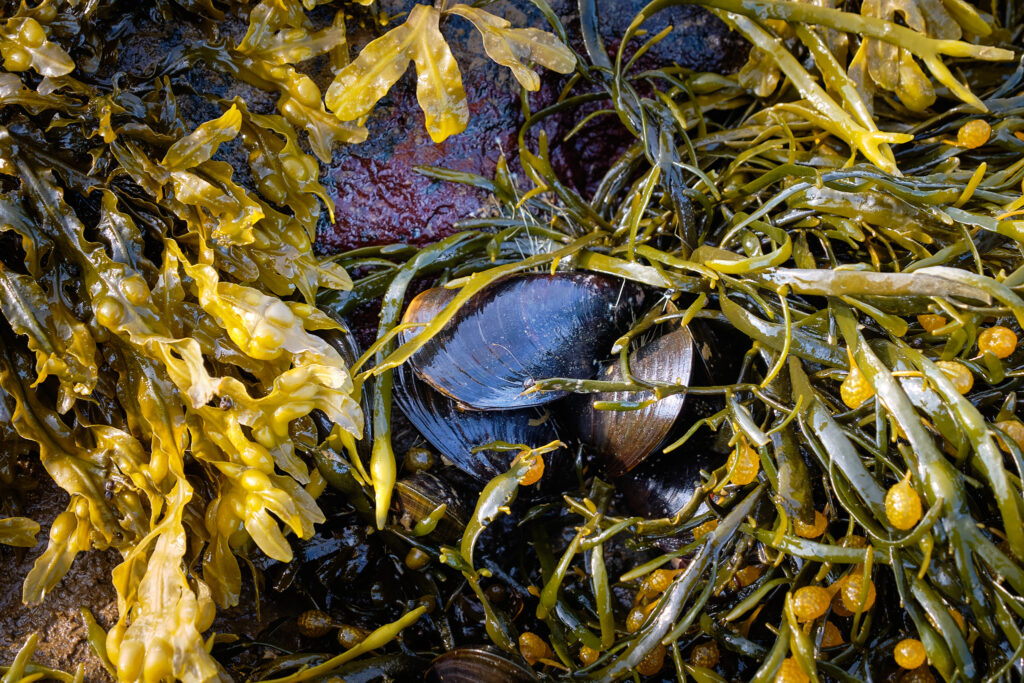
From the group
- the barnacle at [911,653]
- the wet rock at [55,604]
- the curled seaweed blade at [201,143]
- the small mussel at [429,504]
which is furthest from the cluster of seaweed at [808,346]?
the wet rock at [55,604]

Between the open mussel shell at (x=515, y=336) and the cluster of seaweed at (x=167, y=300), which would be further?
the open mussel shell at (x=515, y=336)

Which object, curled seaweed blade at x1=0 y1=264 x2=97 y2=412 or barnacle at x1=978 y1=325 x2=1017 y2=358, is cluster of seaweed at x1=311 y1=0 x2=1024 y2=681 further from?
curled seaweed blade at x1=0 y1=264 x2=97 y2=412

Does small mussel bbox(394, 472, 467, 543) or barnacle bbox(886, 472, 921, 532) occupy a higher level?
barnacle bbox(886, 472, 921, 532)

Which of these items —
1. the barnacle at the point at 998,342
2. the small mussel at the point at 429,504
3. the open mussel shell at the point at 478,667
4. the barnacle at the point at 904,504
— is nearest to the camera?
the barnacle at the point at 904,504

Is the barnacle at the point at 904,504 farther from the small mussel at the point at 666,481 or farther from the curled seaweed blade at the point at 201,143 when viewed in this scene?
the curled seaweed blade at the point at 201,143

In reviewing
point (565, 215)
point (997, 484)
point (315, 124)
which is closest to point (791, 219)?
point (565, 215)

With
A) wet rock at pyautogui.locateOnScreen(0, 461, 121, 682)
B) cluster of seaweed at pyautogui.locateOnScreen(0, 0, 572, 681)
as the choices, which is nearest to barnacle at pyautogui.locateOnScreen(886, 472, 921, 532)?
cluster of seaweed at pyautogui.locateOnScreen(0, 0, 572, 681)

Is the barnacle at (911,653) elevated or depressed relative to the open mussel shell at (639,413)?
depressed
